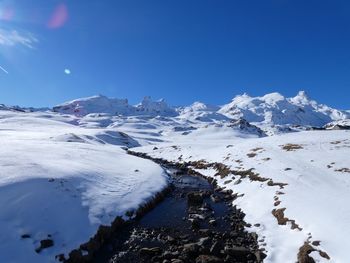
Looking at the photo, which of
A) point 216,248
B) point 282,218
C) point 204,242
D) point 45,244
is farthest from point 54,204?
point 282,218

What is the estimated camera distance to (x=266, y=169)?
40812 mm

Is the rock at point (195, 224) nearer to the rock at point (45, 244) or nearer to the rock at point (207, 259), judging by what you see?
the rock at point (207, 259)

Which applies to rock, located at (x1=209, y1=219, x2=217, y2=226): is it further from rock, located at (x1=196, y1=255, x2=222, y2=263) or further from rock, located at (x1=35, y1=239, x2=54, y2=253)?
rock, located at (x1=35, y1=239, x2=54, y2=253)

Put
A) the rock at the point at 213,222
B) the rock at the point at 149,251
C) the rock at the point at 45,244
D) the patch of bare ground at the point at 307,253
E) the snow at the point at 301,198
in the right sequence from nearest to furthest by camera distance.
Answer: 1. the patch of bare ground at the point at 307,253
2. the rock at the point at 45,244
3. the snow at the point at 301,198
4. the rock at the point at 149,251
5. the rock at the point at 213,222

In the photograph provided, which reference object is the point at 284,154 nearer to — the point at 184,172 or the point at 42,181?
the point at 184,172

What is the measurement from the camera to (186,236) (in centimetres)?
2323

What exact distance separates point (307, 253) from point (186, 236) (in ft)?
27.9

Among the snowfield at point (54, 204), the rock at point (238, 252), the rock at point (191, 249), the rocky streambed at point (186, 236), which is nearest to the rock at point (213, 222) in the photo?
the rocky streambed at point (186, 236)

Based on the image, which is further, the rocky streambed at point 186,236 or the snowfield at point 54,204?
the rocky streambed at point 186,236

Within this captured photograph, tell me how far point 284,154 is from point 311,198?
2646 centimetres

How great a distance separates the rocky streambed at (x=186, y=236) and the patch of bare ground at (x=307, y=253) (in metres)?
2.27

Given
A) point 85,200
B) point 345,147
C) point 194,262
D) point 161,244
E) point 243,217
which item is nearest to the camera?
point 194,262

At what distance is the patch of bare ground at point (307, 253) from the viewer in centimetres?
1666

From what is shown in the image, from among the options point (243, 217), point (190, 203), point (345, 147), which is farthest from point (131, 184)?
point (345, 147)
